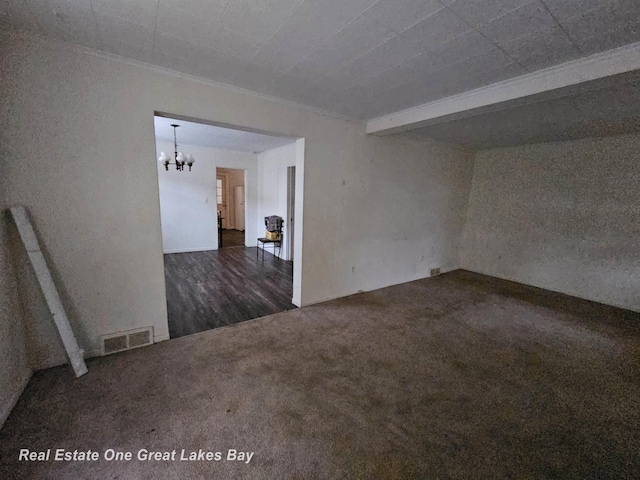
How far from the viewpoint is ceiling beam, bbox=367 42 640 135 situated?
68.9 inches

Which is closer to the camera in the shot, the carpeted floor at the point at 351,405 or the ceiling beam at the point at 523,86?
the carpeted floor at the point at 351,405

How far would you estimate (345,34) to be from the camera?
5.49 ft

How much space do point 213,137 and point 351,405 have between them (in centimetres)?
512

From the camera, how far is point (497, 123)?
3373 mm

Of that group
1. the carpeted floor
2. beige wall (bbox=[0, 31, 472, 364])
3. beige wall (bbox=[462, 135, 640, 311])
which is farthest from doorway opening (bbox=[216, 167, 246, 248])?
beige wall (bbox=[462, 135, 640, 311])

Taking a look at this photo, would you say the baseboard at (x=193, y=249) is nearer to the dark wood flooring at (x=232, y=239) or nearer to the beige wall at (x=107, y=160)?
the dark wood flooring at (x=232, y=239)

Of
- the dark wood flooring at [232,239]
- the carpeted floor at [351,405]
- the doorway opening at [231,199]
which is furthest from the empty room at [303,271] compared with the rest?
the doorway opening at [231,199]

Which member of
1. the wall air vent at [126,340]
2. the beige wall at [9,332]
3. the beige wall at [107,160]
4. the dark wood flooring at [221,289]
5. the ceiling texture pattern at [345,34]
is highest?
the ceiling texture pattern at [345,34]

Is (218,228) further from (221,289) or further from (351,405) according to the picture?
(351,405)

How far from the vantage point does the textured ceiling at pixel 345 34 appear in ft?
4.73

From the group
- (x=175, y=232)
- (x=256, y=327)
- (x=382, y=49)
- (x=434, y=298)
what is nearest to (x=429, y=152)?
(x=434, y=298)

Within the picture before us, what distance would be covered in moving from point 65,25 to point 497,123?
4.37 meters

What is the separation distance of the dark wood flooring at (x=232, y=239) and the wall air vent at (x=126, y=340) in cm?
→ 478

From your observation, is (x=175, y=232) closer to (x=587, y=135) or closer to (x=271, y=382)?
(x=271, y=382)
